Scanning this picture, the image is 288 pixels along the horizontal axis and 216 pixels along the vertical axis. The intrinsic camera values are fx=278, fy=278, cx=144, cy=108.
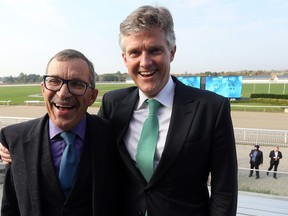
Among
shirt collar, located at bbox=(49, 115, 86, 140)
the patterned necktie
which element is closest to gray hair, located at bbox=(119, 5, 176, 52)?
shirt collar, located at bbox=(49, 115, 86, 140)

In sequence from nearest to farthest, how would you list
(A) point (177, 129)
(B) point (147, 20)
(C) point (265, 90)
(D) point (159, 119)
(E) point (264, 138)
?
(B) point (147, 20) → (A) point (177, 129) → (D) point (159, 119) → (E) point (264, 138) → (C) point (265, 90)

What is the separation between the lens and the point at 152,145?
198 cm

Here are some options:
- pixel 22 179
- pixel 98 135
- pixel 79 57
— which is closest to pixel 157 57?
pixel 79 57

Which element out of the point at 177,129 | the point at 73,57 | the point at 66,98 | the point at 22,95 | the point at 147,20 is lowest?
the point at 22,95

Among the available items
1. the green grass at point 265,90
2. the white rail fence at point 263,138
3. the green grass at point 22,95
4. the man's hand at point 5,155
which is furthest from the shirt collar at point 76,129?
the green grass at point 265,90

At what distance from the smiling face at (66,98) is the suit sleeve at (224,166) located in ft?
3.18

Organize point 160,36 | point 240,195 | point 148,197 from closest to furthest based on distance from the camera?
point 160,36 → point 148,197 → point 240,195

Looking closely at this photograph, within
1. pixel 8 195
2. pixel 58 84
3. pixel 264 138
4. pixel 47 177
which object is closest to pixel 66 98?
pixel 58 84

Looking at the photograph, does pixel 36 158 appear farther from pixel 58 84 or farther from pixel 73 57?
pixel 73 57

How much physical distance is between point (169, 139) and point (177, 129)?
0.09 metres

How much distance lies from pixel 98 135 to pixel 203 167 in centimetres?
80

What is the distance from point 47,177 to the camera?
6.23 ft

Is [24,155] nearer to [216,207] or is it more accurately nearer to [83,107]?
[83,107]

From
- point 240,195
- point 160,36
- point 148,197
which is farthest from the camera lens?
point 240,195
